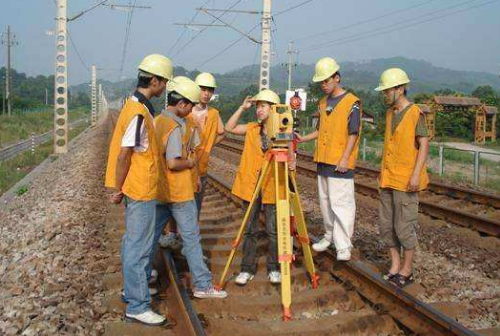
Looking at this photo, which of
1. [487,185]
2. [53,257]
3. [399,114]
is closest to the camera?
[399,114]

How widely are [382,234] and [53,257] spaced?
357cm

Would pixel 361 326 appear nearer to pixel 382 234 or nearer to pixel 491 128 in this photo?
pixel 382 234

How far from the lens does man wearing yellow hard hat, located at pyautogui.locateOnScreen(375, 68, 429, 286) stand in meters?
5.14

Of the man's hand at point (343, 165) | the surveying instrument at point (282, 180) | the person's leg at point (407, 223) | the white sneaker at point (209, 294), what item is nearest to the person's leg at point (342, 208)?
the man's hand at point (343, 165)

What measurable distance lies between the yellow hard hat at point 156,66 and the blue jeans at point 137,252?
1003mm

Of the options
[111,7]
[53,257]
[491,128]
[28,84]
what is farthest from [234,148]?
[28,84]

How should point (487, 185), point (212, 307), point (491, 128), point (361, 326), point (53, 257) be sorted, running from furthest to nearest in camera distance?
1. point (491, 128)
2. point (487, 185)
3. point (53, 257)
4. point (212, 307)
5. point (361, 326)

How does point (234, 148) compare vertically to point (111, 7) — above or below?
below

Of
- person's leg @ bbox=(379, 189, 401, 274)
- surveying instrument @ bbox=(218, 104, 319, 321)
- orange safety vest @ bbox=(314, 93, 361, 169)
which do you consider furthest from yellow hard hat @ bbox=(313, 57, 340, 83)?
person's leg @ bbox=(379, 189, 401, 274)

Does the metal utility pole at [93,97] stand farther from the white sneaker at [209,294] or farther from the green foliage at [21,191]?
the white sneaker at [209,294]

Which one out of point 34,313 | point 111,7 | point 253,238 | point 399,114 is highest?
point 111,7

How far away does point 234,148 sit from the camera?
21.2 metres

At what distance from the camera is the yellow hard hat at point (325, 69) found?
5.30 metres

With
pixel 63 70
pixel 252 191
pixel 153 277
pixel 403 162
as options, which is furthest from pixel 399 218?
pixel 63 70
